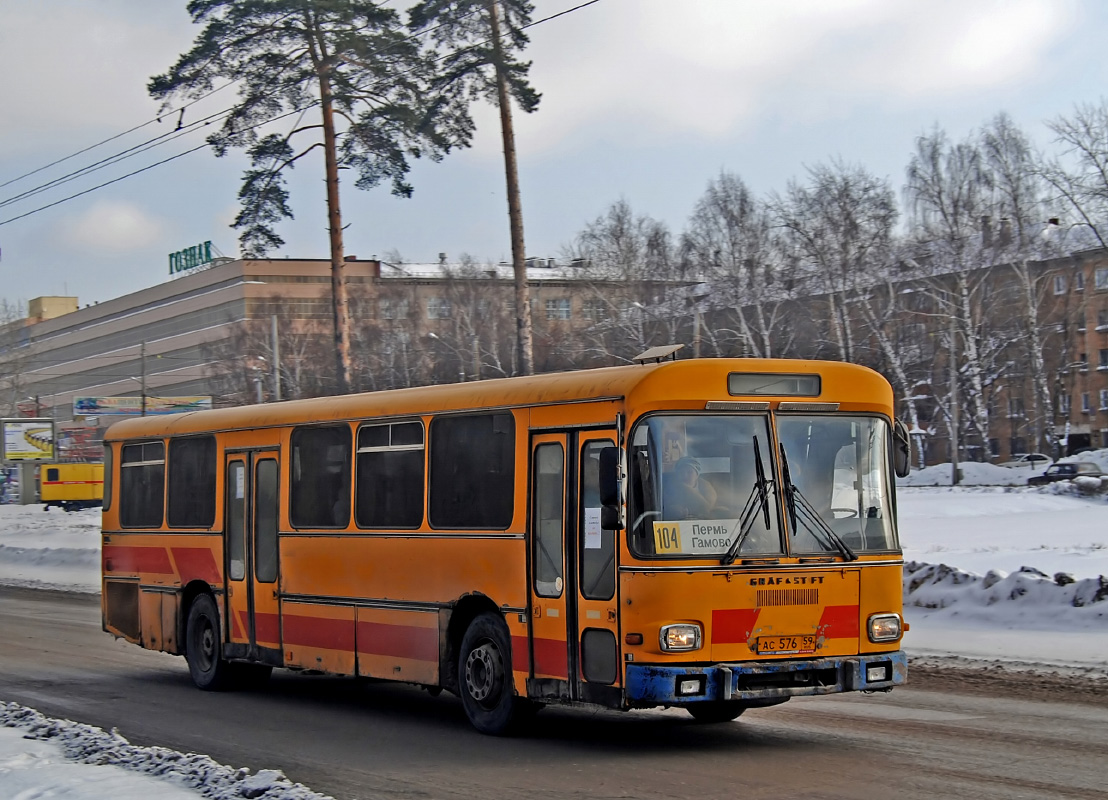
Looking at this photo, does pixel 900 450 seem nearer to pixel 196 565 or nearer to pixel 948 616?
pixel 948 616

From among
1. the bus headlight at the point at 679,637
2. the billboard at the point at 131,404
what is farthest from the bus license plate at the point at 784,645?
the billboard at the point at 131,404

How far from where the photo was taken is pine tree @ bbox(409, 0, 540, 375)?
104 feet

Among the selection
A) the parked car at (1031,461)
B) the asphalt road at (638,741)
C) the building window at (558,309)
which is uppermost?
the building window at (558,309)

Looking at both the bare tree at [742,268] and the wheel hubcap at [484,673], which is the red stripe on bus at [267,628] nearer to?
the wheel hubcap at [484,673]

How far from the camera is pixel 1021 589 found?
16297mm

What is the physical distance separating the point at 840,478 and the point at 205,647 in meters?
7.39

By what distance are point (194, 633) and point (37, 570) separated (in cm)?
2402

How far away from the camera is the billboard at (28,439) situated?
8512 cm

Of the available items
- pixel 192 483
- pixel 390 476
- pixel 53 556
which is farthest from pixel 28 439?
pixel 390 476

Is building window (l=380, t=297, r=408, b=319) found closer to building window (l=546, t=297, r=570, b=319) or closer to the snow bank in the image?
building window (l=546, t=297, r=570, b=319)

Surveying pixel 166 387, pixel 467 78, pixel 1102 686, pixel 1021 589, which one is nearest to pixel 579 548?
pixel 1102 686

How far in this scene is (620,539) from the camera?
9.04 meters

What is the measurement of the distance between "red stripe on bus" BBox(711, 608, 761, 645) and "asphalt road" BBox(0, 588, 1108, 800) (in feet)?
2.49

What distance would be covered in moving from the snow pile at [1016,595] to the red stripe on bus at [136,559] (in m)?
8.95
